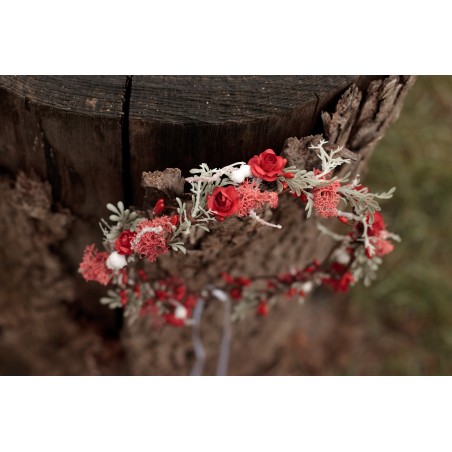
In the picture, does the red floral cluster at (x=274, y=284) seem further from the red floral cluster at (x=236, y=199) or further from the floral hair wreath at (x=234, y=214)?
the red floral cluster at (x=236, y=199)

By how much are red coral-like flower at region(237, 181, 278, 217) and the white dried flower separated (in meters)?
0.31

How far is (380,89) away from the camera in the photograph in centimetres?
123

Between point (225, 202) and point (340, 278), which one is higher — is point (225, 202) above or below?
above

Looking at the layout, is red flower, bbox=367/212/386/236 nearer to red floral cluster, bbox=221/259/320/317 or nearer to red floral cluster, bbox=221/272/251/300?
red floral cluster, bbox=221/259/320/317

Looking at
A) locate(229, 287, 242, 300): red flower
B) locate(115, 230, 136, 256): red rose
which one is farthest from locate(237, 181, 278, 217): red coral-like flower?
locate(229, 287, 242, 300): red flower

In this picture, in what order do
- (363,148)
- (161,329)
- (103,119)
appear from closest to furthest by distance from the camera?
(103,119) < (363,148) < (161,329)

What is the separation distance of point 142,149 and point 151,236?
21 centimetres

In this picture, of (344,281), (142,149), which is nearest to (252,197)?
(142,149)

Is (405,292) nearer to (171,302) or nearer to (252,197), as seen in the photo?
(171,302)

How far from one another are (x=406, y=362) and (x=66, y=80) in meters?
1.84

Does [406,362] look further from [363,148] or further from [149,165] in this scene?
[149,165]

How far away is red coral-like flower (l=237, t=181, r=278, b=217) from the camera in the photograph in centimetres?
113

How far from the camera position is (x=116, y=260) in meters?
1.23

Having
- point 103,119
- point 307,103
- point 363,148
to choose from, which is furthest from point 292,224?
point 103,119
